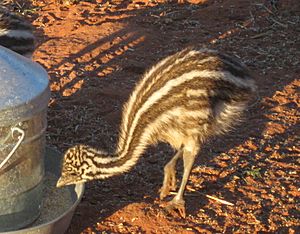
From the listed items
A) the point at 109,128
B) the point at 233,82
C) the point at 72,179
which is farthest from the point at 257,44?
the point at 72,179

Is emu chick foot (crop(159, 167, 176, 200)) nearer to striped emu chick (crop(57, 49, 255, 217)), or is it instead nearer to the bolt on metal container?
striped emu chick (crop(57, 49, 255, 217))

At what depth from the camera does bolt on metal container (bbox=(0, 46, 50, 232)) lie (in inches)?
175

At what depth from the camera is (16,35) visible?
22.9 feet

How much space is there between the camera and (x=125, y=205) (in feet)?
18.5

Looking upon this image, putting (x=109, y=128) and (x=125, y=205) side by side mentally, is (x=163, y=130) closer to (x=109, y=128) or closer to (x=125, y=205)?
(x=125, y=205)

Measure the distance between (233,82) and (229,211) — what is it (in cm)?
99

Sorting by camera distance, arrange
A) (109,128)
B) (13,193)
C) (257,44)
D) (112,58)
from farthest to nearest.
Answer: (257,44) < (112,58) < (109,128) < (13,193)

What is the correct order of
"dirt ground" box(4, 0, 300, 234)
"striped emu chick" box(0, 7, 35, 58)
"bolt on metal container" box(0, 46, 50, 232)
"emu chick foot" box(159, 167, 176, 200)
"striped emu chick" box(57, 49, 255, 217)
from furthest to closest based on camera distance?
"striped emu chick" box(0, 7, 35, 58) < "emu chick foot" box(159, 167, 176, 200) < "dirt ground" box(4, 0, 300, 234) < "striped emu chick" box(57, 49, 255, 217) < "bolt on metal container" box(0, 46, 50, 232)

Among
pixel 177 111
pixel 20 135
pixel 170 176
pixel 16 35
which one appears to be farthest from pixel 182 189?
pixel 16 35

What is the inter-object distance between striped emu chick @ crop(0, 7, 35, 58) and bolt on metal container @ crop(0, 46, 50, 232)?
7.19 feet

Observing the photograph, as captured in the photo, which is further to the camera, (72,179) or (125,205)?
(125,205)

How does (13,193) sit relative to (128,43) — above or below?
above

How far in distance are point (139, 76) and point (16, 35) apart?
60.0 inches

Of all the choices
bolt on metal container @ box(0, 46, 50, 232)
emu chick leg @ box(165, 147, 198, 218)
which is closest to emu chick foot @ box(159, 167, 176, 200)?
emu chick leg @ box(165, 147, 198, 218)
